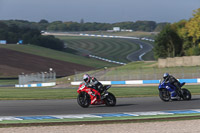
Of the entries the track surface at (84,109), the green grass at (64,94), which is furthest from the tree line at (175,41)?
the track surface at (84,109)

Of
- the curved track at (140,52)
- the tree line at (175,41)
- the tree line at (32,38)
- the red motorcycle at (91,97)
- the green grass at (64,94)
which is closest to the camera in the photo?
the red motorcycle at (91,97)

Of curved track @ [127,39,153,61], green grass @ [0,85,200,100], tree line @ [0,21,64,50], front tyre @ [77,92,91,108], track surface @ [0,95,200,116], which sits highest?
tree line @ [0,21,64,50]

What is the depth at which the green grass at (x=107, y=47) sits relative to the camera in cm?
15550

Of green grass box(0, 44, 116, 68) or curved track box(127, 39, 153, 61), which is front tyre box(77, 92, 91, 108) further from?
curved track box(127, 39, 153, 61)

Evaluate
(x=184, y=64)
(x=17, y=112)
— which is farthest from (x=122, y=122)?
(x=184, y=64)

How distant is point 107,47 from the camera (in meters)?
174

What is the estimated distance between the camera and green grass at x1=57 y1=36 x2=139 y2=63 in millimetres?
155500

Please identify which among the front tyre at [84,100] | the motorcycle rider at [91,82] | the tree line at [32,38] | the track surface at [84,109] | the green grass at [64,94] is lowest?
the track surface at [84,109]

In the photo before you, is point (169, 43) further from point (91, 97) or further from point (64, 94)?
point (91, 97)

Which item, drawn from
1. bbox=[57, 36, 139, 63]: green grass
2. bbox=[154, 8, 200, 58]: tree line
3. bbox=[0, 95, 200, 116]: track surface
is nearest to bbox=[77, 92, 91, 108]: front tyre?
bbox=[0, 95, 200, 116]: track surface

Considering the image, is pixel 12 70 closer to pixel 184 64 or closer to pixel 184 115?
pixel 184 64

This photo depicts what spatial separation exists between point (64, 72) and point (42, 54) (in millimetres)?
27393

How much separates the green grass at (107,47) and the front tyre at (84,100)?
125 m

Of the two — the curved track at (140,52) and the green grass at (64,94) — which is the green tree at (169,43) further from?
the green grass at (64,94)
